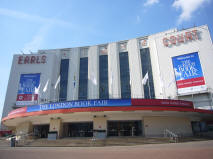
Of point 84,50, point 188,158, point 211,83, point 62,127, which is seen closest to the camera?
point 188,158

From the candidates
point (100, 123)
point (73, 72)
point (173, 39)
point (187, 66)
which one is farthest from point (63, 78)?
point (187, 66)

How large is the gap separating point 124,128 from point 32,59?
33248 millimetres

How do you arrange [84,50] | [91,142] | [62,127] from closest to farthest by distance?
[91,142] → [62,127] → [84,50]

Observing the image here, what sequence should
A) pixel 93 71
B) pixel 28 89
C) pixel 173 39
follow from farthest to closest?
pixel 93 71 → pixel 28 89 → pixel 173 39

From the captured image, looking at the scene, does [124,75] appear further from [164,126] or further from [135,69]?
[164,126]

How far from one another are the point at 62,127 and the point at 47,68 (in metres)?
23.2

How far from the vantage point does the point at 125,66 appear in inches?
1623

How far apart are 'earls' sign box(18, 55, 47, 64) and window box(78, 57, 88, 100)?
10647 mm

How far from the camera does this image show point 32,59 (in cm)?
4381

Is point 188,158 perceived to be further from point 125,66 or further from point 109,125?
point 125,66

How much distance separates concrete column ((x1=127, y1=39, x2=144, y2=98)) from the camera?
37.7 m

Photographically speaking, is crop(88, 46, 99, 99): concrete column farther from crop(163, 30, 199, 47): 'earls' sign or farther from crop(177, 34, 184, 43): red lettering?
crop(177, 34, 184, 43): red lettering

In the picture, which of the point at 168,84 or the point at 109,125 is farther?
the point at 168,84

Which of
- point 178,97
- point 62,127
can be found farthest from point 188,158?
point 178,97
